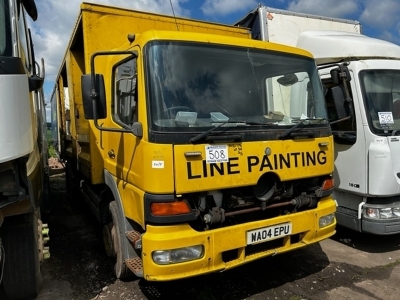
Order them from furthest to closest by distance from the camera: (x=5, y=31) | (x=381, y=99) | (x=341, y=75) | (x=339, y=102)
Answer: (x=381, y=99) → (x=341, y=75) → (x=339, y=102) → (x=5, y=31)

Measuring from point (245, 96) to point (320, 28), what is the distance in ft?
12.4

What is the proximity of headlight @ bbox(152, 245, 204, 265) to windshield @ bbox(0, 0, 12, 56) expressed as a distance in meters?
1.79

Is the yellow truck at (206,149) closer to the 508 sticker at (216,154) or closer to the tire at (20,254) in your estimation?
the 508 sticker at (216,154)

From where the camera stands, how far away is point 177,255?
8.83 feet

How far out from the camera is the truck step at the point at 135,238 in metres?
2.85

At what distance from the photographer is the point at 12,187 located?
8.14 feet

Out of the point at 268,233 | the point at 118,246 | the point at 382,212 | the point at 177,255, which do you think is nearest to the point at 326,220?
the point at 268,233

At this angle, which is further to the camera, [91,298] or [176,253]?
[91,298]

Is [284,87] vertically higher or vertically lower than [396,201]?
higher

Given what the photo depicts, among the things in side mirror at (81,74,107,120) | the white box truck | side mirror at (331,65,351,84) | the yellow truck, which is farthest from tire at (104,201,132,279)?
side mirror at (331,65,351,84)

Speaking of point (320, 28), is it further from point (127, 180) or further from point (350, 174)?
point (127, 180)

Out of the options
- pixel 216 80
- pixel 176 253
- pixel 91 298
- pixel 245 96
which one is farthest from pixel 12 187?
pixel 245 96

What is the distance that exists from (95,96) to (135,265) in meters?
1.52

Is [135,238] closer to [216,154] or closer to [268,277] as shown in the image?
[216,154]
